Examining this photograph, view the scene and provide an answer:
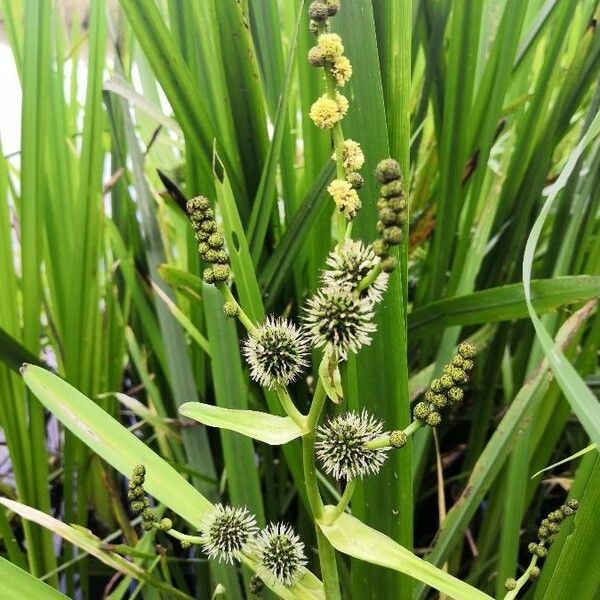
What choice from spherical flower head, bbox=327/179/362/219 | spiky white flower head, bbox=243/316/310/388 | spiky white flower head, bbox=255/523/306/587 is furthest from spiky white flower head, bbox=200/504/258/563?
spherical flower head, bbox=327/179/362/219

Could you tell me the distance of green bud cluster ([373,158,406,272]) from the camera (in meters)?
0.24

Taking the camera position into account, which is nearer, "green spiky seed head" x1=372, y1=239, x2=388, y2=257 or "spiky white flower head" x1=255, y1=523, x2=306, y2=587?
"green spiky seed head" x1=372, y1=239, x2=388, y2=257

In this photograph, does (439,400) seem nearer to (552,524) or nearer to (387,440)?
(387,440)

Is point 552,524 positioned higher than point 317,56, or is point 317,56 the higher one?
point 317,56

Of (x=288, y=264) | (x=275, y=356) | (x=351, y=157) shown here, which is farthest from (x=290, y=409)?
(x=288, y=264)

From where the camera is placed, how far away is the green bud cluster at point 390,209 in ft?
0.80

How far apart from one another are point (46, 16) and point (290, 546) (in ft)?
1.73

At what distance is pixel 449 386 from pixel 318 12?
0.18 m

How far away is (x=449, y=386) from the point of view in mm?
306

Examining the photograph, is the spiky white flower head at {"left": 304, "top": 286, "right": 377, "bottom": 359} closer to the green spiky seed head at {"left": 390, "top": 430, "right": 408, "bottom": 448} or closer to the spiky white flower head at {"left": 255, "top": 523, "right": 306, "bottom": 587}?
the green spiky seed head at {"left": 390, "top": 430, "right": 408, "bottom": 448}

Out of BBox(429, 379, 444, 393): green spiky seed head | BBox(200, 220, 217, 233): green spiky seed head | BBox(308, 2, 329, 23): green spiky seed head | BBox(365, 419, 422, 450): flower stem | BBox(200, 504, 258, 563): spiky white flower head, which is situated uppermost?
BBox(308, 2, 329, 23): green spiky seed head

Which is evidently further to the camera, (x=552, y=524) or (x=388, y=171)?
(x=552, y=524)

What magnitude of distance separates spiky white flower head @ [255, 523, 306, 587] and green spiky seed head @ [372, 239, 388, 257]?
0.22 metres

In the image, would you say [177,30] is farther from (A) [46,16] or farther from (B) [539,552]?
(B) [539,552]
